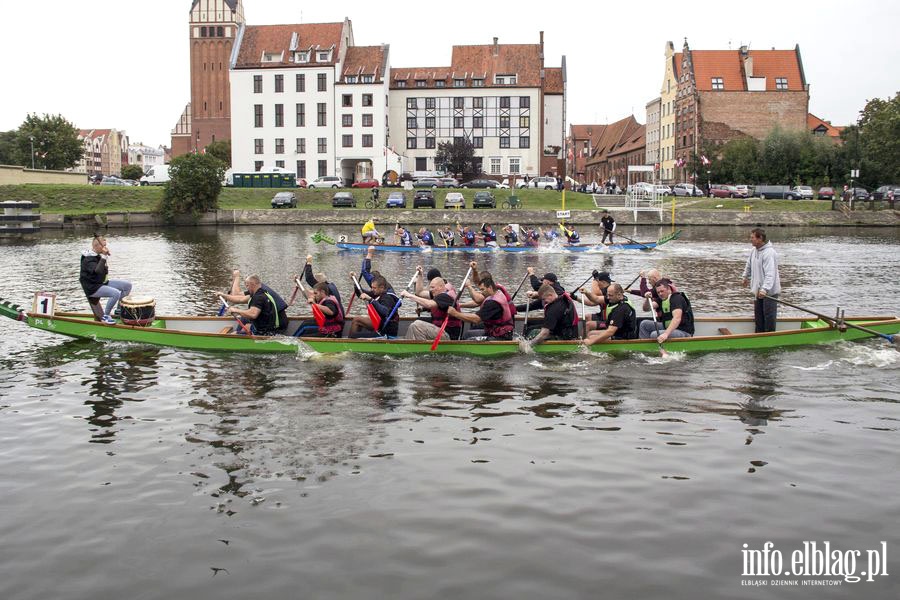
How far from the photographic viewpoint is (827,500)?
8.31 meters

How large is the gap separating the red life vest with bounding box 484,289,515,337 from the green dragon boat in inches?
16.9

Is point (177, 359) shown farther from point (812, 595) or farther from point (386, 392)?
point (812, 595)

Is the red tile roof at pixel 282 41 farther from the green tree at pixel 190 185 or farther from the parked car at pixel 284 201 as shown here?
the green tree at pixel 190 185

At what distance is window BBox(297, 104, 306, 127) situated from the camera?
274 feet

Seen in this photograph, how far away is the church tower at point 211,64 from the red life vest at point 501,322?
298 ft

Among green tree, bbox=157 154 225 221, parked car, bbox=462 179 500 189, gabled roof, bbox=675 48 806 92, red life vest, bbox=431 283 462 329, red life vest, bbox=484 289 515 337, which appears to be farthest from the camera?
gabled roof, bbox=675 48 806 92

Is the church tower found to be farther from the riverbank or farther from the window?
the riverbank

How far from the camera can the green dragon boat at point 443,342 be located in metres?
14.3

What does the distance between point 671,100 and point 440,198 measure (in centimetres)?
4916

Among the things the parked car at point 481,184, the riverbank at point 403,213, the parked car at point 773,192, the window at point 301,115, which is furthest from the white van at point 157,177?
the parked car at point 773,192

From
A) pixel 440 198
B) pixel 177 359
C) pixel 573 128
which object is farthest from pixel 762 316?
pixel 573 128

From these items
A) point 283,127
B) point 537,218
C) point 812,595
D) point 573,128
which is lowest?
point 812,595

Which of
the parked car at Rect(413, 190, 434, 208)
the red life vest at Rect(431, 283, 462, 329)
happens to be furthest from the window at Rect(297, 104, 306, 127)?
the red life vest at Rect(431, 283, 462, 329)

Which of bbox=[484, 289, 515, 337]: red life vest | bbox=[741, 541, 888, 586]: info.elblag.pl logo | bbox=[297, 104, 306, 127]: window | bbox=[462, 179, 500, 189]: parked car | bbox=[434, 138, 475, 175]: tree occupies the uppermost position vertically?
bbox=[297, 104, 306, 127]: window
